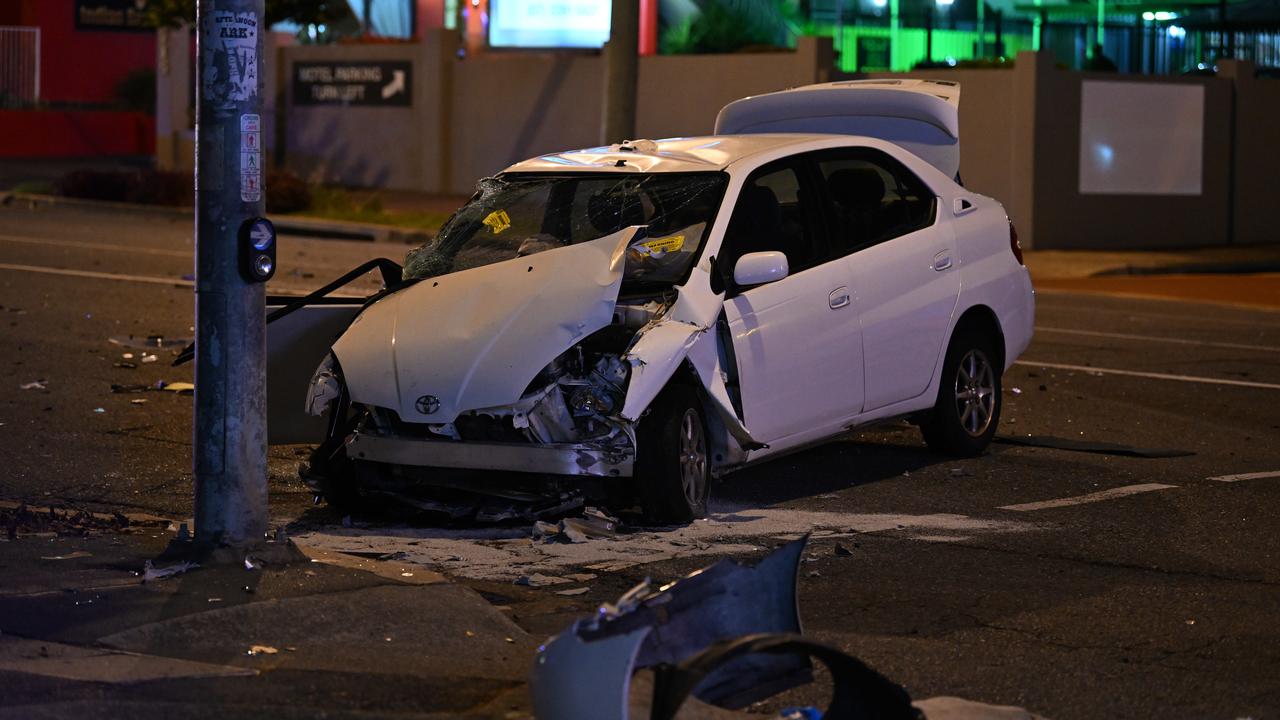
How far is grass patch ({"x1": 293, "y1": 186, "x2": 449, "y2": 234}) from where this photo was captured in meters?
26.5

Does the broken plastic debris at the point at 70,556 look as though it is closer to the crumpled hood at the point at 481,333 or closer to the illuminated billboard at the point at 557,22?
the crumpled hood at the point at 481,333

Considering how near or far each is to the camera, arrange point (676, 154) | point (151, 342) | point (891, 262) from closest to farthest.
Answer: point (676, 154) → point (891, 262) → point (151, 342)

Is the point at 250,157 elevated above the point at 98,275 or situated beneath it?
elevated above

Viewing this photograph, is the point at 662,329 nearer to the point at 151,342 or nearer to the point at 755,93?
the point at 151,342

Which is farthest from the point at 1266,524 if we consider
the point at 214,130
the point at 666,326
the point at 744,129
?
the point at 214,130

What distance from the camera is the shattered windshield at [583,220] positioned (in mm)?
8492

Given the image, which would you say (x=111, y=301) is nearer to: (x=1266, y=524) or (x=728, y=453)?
(x=728, y=453)

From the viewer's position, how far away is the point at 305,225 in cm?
2677

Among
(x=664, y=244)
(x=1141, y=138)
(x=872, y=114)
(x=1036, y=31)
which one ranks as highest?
(x=1036, y=31)

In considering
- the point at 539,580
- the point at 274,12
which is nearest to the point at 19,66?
the point at 274,12

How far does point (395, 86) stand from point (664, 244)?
2540 centimetres

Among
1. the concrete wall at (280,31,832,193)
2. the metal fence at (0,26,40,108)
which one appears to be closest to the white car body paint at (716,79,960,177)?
the concrete wall at (280,31,832,193)

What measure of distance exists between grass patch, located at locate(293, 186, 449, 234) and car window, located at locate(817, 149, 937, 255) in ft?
52.8

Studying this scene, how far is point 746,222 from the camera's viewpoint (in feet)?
28.7
